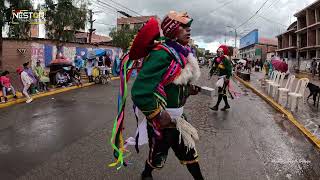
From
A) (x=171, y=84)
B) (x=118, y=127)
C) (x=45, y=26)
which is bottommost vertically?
(x=118, y=127)

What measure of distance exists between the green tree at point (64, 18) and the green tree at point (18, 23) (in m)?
1.61

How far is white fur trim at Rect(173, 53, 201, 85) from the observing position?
359 centimetres

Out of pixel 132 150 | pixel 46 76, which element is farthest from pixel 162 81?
pixel 46 76

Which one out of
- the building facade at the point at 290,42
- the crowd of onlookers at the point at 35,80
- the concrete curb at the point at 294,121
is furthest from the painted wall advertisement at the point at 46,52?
the building facade at the point at 290,42

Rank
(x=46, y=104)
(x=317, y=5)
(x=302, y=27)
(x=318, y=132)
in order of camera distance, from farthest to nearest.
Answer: (x=302, y=27), (x=317, y=5), (x=46, y=104), (x=318, y=132)

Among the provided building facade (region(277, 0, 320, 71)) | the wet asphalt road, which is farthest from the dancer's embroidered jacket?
building facade (region(277, 0, 320, 71))

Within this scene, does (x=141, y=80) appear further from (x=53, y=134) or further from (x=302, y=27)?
(x=302, y=27)

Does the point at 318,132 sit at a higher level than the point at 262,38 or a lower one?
lower

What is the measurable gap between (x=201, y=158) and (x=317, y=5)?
4669 centimetres

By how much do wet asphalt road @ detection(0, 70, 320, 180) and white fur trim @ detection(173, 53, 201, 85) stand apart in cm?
173

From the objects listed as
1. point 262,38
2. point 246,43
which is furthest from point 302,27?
point 246,43

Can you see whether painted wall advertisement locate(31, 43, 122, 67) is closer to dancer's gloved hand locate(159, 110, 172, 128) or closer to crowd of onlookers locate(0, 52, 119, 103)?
crowd of onlookers locate(0, 52, 119, 103)

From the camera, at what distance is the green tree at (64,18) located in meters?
21.5

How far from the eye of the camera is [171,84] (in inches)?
143
